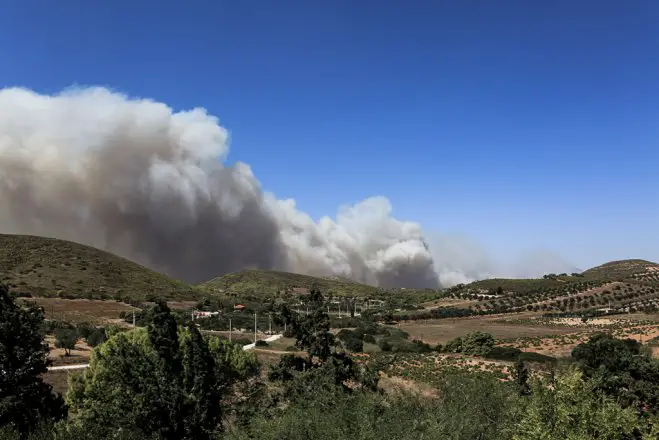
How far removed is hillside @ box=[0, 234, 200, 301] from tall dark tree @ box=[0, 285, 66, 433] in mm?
82999

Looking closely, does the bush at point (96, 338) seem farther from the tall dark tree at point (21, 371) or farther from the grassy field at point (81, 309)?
the tall dark tree at point (21, 371)

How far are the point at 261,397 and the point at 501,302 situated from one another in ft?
419

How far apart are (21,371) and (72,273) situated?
11134 cm

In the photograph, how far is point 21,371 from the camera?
20.2 meters

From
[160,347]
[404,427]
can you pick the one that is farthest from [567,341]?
[160,347]

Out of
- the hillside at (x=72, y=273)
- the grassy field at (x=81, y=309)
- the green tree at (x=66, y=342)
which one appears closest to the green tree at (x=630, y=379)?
the green tree at (x=66, y=342)

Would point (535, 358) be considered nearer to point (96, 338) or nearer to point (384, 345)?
point (384, 345)

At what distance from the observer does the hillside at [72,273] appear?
343 feet

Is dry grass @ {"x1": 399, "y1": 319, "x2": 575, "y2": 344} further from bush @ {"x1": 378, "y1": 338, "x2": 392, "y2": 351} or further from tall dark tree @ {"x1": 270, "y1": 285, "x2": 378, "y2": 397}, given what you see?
tall dark tree @ {"x1": 270, "y1": 285, "x2": 378, "y2": 397}

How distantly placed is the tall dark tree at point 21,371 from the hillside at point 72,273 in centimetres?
8300

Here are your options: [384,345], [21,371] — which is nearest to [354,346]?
[384,345]

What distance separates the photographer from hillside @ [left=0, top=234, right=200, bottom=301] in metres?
104

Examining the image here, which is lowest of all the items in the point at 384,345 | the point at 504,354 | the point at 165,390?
the point at 504,354

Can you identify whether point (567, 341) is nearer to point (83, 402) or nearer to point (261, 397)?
point (261, 397)
